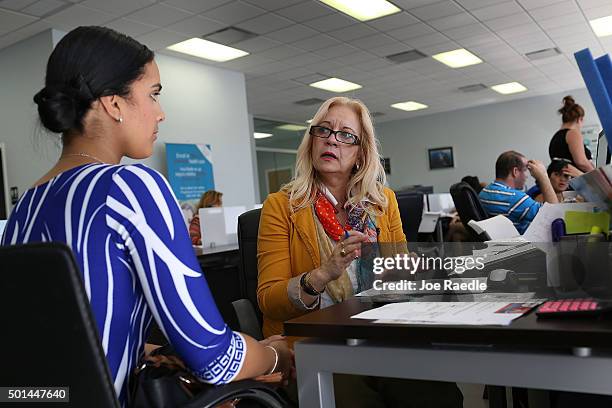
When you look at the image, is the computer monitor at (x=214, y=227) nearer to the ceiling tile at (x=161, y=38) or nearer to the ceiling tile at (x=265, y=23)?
the ceiling tile at (x=265, y=23)

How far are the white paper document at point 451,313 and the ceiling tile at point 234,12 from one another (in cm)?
461

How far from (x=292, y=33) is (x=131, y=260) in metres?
5.50

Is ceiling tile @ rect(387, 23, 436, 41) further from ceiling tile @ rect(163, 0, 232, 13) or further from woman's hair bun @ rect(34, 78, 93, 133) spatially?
woman's hair bun @ rect(34, 78, 93, 133)

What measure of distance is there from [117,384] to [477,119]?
1223cm

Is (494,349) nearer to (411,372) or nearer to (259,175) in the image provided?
(411,372)

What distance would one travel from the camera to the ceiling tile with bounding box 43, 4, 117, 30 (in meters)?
4.87

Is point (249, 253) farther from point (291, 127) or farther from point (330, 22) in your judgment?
point (291, 127)

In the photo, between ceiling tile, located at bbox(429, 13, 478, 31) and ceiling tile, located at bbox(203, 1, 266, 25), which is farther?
ceiling tile, located at bbox(429, 13, 478, 31)

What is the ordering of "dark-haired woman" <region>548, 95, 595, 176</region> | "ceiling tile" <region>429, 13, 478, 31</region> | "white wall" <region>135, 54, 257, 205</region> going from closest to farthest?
"dark-haired woman" <region>548, 95, 595, 176</region>, "ceiling tile" <region>429, 13, 478, 31</region>, "white wall" <region>135, 54, 257, 205</region>

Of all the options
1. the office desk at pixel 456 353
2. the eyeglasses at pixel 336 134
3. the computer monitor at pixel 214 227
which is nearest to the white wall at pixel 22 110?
the computer monitor at pixel 214 227

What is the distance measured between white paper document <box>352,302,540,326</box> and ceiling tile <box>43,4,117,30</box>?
4811 mm

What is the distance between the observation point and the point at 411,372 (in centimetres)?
78

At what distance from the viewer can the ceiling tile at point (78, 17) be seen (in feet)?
16.0

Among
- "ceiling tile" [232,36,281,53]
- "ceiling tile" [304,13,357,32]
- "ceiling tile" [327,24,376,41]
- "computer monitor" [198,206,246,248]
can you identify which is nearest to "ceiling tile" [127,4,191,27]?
"ceiling tile" [232,36,281,53]
